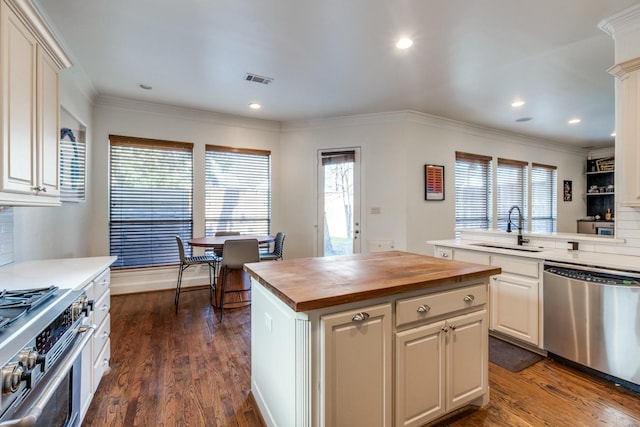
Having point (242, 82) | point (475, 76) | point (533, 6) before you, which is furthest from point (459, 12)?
point (242, 82)

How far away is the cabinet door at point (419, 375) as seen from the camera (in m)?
1.55

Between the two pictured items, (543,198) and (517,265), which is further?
(543,198)

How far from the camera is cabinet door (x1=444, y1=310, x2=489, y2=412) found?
5.71 feet

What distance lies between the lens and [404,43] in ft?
9.11

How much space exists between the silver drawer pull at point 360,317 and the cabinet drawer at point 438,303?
0.68 ft

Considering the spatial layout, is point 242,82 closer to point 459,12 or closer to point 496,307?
point 459,12

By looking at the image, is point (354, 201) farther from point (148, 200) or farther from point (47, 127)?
point (47, 127)

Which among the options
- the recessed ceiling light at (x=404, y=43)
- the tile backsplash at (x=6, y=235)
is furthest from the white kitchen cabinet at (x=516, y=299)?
the tile backsplash at (x=6, y=235)

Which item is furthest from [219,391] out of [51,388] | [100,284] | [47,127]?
[47,127]

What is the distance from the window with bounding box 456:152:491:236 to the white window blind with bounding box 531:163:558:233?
5.11 ft

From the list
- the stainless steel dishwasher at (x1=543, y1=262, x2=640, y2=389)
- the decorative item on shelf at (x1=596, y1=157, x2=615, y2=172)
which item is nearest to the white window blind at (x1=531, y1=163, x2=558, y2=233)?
the decorative item on shelf at (x1=596, y1=157, x2=615, y2=172)

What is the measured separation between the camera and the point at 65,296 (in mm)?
1439

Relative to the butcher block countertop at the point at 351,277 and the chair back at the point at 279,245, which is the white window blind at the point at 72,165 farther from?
the butcher block countertop at the point at 351,277

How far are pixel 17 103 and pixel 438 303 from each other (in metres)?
2.47
